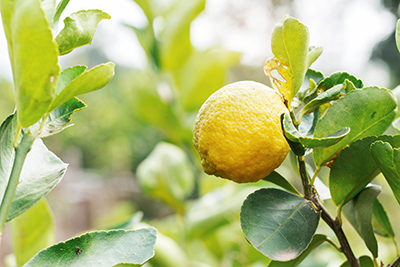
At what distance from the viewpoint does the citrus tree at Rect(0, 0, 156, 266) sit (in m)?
0.24

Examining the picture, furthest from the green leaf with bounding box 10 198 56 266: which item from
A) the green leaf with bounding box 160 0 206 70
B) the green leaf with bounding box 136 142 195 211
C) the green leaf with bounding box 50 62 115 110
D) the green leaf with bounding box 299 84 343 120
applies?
the green leaf with bounding box 160 0 206 70

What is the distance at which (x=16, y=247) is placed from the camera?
20.7 inches

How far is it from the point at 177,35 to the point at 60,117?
2.54 feet

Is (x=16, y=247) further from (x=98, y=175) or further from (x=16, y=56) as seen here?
(x=98, y=175)

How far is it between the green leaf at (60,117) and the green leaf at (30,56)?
6cm

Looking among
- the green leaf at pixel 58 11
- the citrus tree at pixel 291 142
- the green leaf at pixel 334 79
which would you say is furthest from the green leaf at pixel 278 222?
the green leaf at pixel 58 11

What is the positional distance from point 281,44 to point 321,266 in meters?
0.53

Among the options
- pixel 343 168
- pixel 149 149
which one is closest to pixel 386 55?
pixel 149 149

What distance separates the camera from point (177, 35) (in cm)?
107

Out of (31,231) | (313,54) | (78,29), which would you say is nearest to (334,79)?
(313,54)

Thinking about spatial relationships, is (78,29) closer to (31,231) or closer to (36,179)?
(36,179)

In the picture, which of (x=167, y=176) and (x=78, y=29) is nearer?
(x=78, y=29)

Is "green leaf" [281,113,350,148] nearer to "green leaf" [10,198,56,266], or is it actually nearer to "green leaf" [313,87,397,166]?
"green leaf" [313,87,397,166]

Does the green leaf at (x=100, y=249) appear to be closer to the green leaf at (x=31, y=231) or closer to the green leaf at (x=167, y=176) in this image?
the green leaf at (x=31, y=231)
